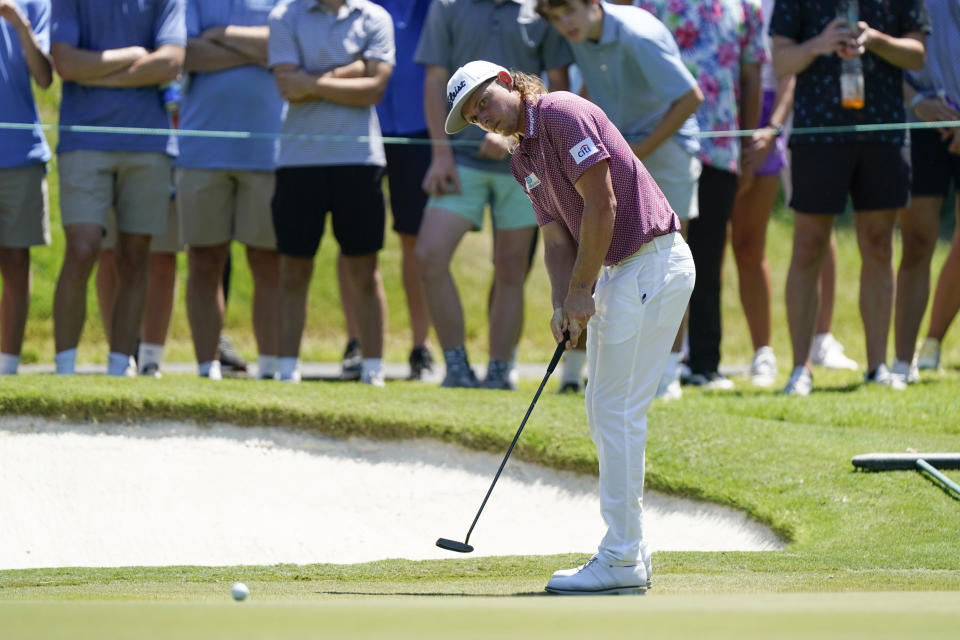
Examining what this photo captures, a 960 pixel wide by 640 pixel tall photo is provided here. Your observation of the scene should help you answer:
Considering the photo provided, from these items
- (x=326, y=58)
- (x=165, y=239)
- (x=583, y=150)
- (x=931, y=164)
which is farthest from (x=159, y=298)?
(x=583, y=150)

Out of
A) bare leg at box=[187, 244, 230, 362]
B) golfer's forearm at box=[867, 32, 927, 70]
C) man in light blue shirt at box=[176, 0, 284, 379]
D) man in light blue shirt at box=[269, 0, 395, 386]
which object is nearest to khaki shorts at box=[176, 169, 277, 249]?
man in light blue shirt at box=[176, 0, 284, 379]

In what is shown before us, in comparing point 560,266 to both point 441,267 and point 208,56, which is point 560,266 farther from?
point 208,56

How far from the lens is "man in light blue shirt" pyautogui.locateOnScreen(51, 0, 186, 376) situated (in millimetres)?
8992

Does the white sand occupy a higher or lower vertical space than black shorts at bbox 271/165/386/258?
lower

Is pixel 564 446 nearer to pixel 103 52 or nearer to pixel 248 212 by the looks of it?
pixel 248 212

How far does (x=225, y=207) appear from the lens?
9.69 metres

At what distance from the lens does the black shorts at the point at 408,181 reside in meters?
10.2

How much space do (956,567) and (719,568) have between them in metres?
0.90

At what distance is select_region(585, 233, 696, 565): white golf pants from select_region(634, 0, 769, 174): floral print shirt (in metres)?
4.46

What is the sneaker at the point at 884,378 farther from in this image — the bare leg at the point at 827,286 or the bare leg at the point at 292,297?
the bare leg at the point at 292,297

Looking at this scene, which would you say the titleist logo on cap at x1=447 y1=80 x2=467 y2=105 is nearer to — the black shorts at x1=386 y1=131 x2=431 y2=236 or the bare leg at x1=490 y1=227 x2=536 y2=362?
the bare leg at x1=490 y1=227 x2=536 y2=362

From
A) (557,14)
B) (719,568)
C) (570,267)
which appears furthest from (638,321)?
(557,14)

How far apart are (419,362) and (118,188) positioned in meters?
2.85

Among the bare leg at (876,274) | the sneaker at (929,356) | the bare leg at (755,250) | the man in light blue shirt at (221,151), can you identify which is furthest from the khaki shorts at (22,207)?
the sneaker at (929,356)
